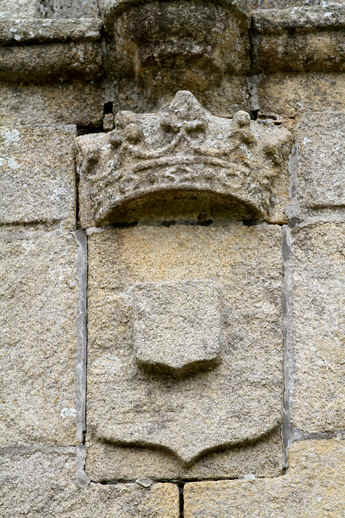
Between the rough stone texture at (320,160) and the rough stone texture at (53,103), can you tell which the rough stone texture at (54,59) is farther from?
the rough stone texture at (320,160)

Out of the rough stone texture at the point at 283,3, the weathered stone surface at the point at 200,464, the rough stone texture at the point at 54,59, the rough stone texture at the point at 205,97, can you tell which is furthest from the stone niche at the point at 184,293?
the rough stone texture at the point at 283,3

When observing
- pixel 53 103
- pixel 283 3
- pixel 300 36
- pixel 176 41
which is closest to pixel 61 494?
pixel 53 103

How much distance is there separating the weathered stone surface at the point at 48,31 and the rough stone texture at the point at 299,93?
0.48 metres

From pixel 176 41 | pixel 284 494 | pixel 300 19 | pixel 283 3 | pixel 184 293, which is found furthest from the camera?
pixel 283 3

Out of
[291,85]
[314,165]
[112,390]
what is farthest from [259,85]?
[112,390]

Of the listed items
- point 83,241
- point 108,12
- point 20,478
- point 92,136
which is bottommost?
point 20,478

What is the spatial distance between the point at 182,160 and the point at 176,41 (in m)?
0.34

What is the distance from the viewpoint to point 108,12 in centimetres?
303

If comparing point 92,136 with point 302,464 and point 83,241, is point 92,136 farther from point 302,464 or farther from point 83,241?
Result: point 302,464

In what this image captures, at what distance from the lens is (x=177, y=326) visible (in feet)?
9.16

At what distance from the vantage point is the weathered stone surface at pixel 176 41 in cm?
A: 296

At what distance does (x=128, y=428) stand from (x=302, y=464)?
1.39 ft

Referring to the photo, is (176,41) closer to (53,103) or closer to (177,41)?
(177,41)

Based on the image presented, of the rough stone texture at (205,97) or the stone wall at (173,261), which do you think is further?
the rough stone texture at (205,97)
